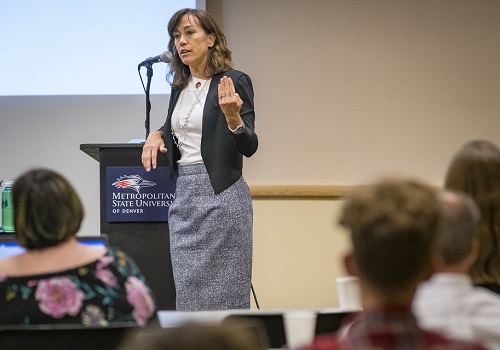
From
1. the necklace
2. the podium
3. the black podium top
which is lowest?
the podium

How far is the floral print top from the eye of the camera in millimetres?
1878

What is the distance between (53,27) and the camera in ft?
17.6

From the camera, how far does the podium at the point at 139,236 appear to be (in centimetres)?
379

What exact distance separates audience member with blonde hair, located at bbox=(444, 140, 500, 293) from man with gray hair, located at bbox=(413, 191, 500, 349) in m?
0.29

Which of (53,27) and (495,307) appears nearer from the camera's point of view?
(495,307)

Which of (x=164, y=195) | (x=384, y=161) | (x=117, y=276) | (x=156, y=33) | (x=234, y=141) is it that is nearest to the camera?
(x=117, y=276)

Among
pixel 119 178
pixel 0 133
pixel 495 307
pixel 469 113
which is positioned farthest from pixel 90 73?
pixel 495 307

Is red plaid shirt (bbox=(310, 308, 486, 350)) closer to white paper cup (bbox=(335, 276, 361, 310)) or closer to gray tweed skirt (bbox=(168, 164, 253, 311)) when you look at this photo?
white paper cup (bbox=(335, 276, 361, 310))

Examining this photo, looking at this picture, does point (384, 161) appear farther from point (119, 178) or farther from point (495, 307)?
point (495, 307)

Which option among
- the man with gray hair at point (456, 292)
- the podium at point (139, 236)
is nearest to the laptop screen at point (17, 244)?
the podium at point (139, 236)

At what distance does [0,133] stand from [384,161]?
2.50 m

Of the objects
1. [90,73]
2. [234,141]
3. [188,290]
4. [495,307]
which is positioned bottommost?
[188,290]

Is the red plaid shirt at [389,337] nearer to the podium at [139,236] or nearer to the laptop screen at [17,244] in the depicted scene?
the laptop screen at [17,244]

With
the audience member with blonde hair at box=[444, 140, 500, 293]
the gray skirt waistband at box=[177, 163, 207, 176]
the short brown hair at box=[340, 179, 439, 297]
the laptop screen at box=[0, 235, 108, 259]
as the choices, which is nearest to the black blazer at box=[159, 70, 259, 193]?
the gray skirt waistband at box=[177, 163, 207, 176]
